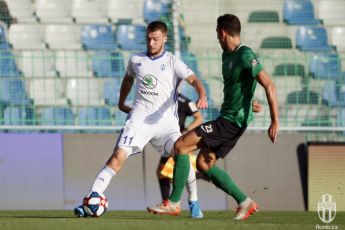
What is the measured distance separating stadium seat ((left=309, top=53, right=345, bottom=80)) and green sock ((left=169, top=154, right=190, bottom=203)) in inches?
232

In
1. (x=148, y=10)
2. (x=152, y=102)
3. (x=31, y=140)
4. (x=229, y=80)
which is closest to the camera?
(x=229, y=80)

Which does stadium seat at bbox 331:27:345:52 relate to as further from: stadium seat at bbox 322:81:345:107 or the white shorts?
the white shorts

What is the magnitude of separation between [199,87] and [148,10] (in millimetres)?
7338

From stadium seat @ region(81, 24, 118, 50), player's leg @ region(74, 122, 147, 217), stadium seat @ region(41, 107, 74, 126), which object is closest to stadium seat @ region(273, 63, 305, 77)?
stadium seat @ region(81, 24, 118, 50)

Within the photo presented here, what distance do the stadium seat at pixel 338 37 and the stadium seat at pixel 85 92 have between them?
456cm

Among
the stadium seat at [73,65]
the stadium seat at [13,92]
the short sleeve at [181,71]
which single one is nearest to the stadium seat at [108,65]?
the stadium seat at [73,65]

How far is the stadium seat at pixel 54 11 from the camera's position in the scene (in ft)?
54.0

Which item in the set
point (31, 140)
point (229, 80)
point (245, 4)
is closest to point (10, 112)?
point (31, 140)

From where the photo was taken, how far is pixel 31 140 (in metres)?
14.0

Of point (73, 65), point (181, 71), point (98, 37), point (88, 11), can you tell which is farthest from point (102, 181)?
point (88, 11)

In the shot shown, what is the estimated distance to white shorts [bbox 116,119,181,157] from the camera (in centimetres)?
962

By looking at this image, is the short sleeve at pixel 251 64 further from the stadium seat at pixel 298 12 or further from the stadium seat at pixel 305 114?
the stadium seat at pixel 298 12

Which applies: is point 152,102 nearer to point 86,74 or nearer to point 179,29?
point 86,74

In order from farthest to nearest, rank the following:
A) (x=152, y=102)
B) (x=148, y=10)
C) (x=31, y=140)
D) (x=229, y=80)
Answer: (x=148, y=10)
(x=31, y=140)
(x=152, y=102)
(x=229, y=80)
